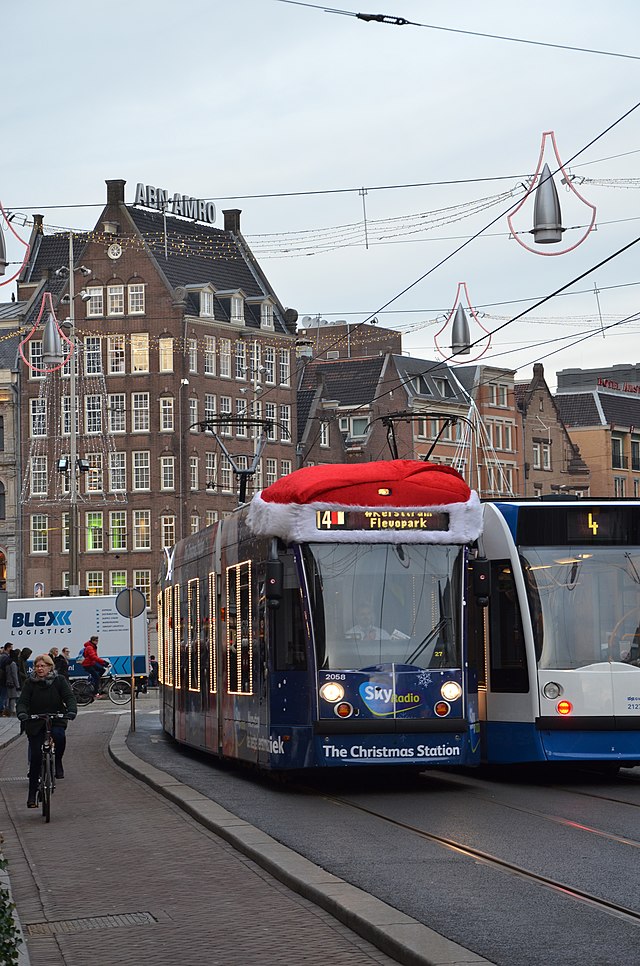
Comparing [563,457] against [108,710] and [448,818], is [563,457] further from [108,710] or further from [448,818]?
[448,818]

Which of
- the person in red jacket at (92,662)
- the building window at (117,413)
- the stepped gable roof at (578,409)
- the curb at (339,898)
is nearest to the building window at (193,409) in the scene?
the building window at (117,413)

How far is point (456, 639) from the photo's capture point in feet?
55.0

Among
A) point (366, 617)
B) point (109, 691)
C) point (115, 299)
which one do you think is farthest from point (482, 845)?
point (115, 299)

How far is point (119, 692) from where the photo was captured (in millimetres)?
50406

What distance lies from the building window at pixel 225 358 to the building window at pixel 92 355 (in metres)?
5.87

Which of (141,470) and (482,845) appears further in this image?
(141,470)

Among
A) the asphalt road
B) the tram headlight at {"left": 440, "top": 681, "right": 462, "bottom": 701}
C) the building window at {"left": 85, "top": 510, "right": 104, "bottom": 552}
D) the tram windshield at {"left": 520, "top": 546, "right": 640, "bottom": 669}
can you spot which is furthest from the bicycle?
the building window at {"left": 85, "top": 510, "right": 104, "bottom": 552}

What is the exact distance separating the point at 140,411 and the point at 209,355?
172 inches

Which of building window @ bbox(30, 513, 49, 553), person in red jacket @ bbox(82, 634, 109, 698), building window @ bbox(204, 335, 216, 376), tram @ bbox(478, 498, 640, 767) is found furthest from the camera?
building window @ bbox(204, 335, 216, 376)

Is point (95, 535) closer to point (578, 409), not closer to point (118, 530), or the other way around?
point (118, 530)

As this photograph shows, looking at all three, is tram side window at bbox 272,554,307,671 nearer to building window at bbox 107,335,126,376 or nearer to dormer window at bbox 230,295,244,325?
building window at bbox 107,335,126,376

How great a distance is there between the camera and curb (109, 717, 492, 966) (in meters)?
7.86

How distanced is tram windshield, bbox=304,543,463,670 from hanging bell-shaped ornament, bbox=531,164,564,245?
520cm

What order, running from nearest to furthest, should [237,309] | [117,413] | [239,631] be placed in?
[239,631] < [117,413] < [237,309]
